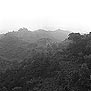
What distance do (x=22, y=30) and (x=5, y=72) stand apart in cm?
6090

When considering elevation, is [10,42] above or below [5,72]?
above

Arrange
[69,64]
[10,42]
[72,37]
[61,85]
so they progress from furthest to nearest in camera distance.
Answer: [10,42], [72,37], [69,64], [61,85]

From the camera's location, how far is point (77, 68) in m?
39.3

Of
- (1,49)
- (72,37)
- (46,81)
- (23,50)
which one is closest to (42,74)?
(46,81)

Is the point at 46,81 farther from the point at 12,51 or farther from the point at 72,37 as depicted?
the point at 12,51

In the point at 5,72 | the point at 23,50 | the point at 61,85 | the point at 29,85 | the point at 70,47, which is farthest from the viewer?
the point at 23,50

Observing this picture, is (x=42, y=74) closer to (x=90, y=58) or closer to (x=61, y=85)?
(x=61, y=85)

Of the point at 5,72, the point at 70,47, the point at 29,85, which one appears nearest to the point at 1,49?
the point at 5,72

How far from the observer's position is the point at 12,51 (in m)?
67.3

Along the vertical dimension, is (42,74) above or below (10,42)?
below

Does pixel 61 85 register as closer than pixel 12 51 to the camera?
Yes

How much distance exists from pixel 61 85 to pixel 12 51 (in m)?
34.3

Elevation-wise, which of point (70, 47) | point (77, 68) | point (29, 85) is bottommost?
point (29, 85)

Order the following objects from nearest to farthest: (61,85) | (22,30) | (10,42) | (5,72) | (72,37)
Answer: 1. (61,85)
2. (5,72)
3. (72,37)
4. (10,42)
5. (22,30)
